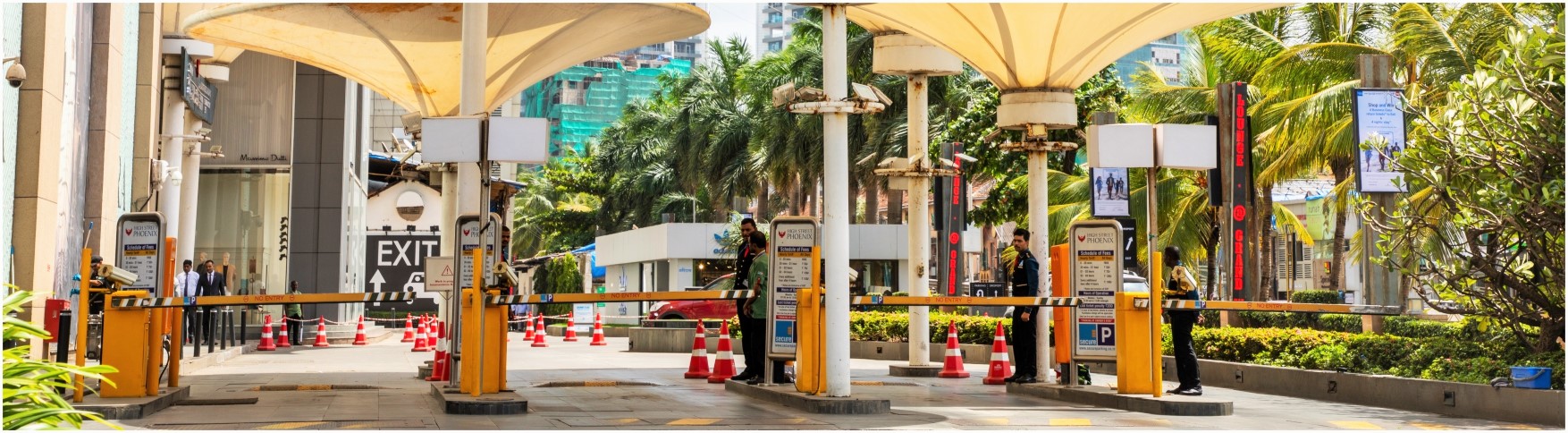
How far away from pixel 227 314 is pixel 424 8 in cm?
968

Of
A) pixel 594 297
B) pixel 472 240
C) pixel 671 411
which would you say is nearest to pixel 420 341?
pixel 472 240

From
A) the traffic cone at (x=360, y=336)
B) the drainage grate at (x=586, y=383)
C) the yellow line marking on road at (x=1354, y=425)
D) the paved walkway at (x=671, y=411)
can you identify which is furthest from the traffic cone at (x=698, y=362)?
the traffic cone at (x=360, y=336)

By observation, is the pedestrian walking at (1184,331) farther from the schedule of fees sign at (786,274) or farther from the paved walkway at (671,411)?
the schedule of fees sign at (786,274)

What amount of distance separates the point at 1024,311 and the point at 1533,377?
4.51 m

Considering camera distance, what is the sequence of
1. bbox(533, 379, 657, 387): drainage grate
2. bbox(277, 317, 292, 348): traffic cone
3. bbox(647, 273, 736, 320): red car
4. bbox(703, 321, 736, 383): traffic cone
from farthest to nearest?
1. bbox(647, 273, 736, 320): red car
2. bbox(277, 317, 292, 348): traffic cone
3. bbox(703, 321, 736, 383): traffic cone
4. bbox(533, 379, 657, 387): drainage grate

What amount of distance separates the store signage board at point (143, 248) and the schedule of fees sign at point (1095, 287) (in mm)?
7626

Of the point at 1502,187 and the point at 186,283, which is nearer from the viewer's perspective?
the point at 1502,187

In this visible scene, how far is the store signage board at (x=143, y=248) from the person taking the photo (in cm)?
1205

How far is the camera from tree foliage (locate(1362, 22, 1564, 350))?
11.6 meters

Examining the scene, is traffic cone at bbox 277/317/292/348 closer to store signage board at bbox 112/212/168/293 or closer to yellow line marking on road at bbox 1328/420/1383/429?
store signage board at bbox 112/212/168/293

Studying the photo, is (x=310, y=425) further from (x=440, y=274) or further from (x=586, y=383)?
(x=586, y=383)

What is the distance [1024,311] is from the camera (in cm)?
1424

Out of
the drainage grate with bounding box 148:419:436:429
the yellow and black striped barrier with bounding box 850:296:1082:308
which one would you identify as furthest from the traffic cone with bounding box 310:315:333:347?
the drainage grate with bounding box 148:419:436:429

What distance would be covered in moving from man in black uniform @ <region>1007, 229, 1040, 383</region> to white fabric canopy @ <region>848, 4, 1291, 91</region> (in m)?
1.96
